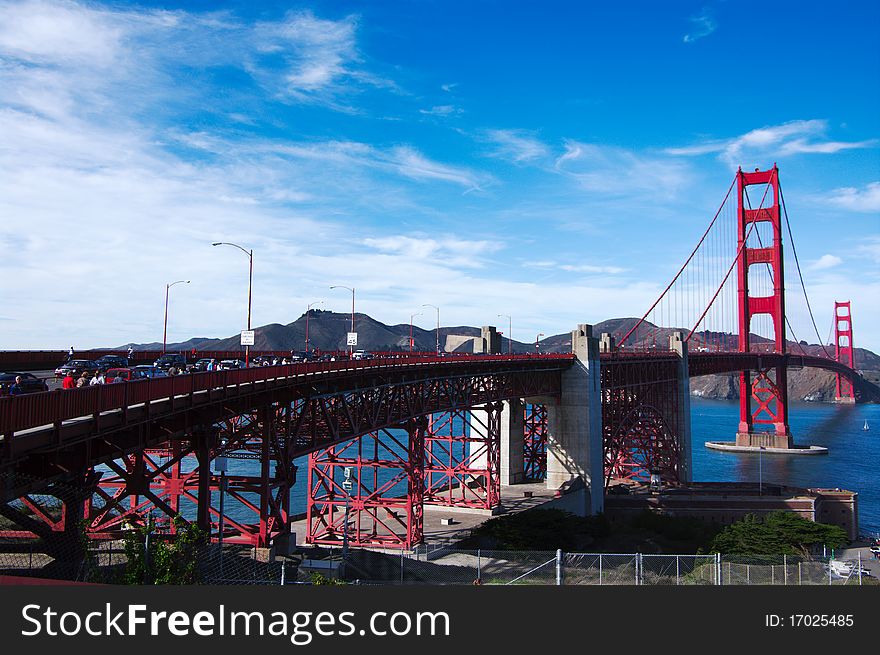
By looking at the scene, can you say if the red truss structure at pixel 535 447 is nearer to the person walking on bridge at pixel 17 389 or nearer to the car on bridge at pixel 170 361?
the car on bridge at pixel 170 361

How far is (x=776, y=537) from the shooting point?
4672 cm

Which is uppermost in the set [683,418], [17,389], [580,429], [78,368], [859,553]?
[78,368]

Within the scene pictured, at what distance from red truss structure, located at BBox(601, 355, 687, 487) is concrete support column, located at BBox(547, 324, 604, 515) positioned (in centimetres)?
595

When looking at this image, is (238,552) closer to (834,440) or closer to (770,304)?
(770,304)

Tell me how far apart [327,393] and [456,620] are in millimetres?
21499

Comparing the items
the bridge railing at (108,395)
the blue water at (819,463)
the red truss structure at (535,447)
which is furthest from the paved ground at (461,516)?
the blue water at (819,463)

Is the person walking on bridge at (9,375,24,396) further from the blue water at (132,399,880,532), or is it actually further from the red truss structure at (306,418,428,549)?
the blue water at (132,399,880,532)

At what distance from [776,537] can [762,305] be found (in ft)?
311

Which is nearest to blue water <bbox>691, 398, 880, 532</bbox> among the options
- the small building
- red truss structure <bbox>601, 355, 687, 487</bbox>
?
the small building

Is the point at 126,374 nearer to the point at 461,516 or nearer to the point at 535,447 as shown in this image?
the point at 461,516

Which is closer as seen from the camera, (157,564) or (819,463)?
(157,564)

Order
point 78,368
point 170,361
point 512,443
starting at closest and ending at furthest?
point 78,368 < point 170,361 < point 512,443

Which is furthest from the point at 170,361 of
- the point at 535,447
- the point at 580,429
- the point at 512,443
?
the point at 535,447

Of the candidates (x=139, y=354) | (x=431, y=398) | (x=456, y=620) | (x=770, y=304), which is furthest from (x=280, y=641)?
(x=770, y=304)
